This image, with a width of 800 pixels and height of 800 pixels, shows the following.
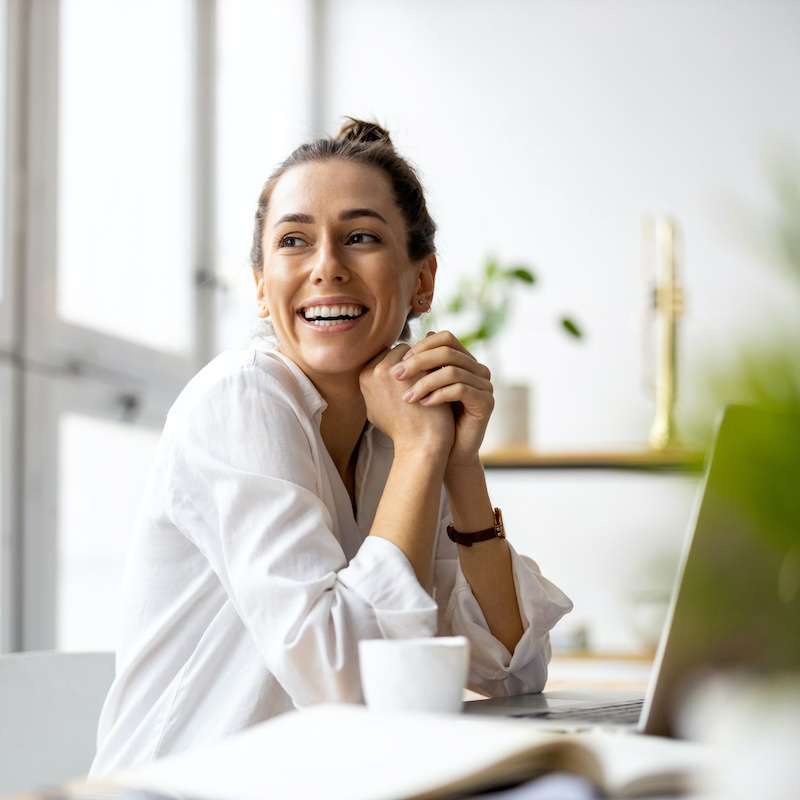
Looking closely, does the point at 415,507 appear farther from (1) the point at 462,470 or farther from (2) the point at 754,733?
(2) the point at 754,733

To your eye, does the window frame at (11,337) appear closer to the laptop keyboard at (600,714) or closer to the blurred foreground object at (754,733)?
the laptop keyboard at (600,714)

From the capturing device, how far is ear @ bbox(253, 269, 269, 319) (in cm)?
165

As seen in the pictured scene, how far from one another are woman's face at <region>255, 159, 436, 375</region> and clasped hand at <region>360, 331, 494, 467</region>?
76 mm

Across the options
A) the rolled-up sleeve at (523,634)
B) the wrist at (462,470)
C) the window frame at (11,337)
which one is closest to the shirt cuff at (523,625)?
the rolled-up sleeve at (523,634)

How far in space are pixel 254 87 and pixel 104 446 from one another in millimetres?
1603

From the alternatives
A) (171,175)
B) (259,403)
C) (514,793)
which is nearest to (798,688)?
(514,793)

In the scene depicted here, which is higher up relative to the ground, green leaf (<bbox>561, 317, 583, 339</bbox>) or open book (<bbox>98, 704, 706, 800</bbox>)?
green leaf (<bbox>561, 317, 583, 339</bbox>)

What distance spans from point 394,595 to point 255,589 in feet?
0.43

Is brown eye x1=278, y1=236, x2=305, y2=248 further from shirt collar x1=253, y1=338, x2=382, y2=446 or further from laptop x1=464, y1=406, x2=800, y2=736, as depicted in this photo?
laptop x1=464, y1=406, x2=800, y2=736

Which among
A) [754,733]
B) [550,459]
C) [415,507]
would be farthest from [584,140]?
[754,733]

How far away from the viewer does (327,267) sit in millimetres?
1489

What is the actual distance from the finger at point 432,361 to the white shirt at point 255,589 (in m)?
0.11

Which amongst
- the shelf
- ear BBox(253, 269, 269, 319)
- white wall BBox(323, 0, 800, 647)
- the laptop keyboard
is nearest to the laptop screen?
the laptop keyboard

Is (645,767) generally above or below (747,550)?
below
